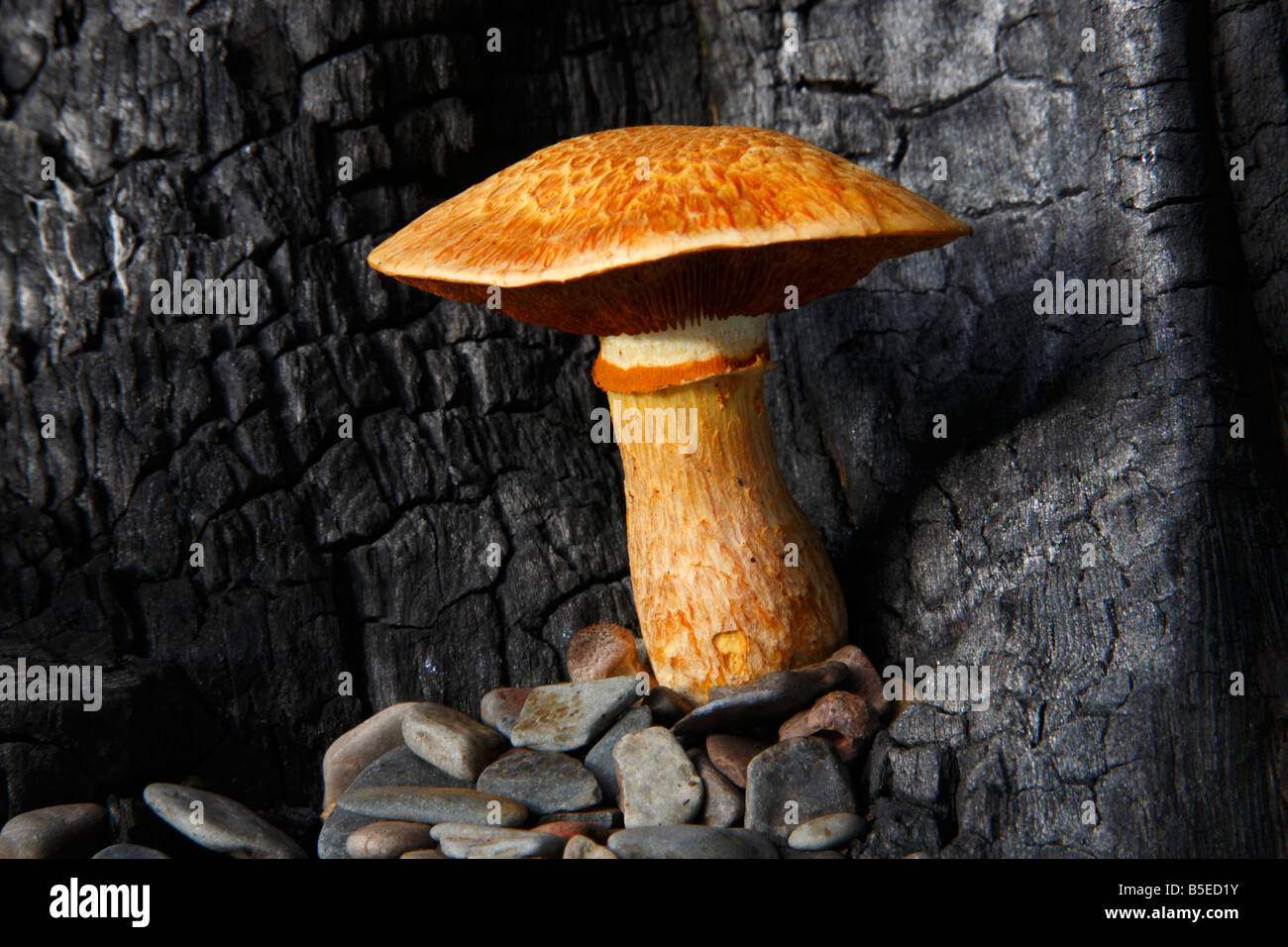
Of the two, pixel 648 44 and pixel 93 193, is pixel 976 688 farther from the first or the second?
pixel 93 193

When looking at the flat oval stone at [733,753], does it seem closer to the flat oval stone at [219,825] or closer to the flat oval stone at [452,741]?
the flat oval stone at [452,741]

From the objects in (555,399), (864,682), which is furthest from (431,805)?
(555,399)

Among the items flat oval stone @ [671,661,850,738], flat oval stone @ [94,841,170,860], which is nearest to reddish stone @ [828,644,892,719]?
flat oval stone @ [671,661,850,738]

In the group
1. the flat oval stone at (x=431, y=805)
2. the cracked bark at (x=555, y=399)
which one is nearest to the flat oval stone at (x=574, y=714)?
the flat oval stone at (x=431, y=805)

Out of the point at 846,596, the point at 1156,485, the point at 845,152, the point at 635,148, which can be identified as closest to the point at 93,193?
the point at 635,148

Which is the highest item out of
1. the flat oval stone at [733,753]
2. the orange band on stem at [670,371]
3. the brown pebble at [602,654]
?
the orange band on stem at [670,371]

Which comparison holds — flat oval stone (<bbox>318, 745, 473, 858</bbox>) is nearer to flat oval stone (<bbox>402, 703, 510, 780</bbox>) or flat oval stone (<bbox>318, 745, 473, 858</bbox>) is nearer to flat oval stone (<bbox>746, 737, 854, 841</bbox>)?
flat oval stone (<bbox>402, 703, 510, 780</bbox>)

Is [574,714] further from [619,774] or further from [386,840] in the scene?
[386,840]

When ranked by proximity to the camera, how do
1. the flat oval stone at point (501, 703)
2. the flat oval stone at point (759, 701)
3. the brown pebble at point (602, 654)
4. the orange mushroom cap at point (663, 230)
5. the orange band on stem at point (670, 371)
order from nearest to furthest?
the orange mushroom cap at point (663, 230) → the flat oval stone at point (759, 701) → the orange band on stem at point (670, 371) → the flat oval stone at point (501, 703) → the brown pebble at point (602, 654)

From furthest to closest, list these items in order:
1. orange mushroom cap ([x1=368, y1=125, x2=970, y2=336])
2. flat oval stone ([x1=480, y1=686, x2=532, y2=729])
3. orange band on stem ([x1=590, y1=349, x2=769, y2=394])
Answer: flat oval stone ([x1=480, y1=686, x2=532, y2=729]), orange band on stem ([x1=590, y1=349, x2=769, y2=394]), orange mushroom cap ([x1=368, y1=125, x2=970, y2=336])
